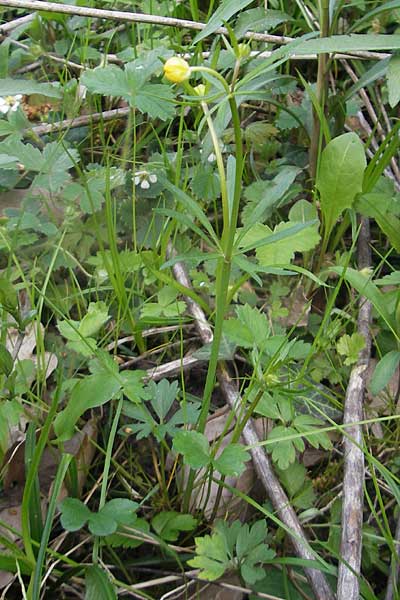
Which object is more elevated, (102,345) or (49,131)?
(49,131)

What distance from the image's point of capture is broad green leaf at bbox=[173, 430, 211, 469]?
1.08 m

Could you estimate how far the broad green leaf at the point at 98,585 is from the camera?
103 centimetres

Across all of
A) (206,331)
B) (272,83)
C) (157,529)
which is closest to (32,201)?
(206,331)

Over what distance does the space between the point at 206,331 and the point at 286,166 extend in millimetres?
554

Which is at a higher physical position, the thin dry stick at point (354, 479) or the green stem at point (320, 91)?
the green stem at point (320, 91)

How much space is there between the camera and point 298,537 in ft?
3.56

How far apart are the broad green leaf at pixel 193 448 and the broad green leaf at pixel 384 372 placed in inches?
15.1

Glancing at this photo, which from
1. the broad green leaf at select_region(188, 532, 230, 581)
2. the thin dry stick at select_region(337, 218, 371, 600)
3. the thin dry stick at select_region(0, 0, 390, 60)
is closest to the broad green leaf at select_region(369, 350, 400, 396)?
the thin dry stick at select_region(337, 218, 371, 600)

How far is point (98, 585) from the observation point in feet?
3.45

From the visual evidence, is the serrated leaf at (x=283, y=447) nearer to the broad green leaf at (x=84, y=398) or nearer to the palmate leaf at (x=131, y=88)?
the broad green leaf at (x=84, y=398)

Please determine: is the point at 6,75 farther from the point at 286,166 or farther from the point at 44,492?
the point at 44,492

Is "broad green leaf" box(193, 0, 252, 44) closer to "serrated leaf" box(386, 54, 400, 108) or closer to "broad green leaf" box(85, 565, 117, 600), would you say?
"serrated leaf" box(386, 54, 400, 108)

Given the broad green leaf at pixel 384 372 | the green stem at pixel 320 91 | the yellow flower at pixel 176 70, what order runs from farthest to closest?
the green stem at pixel 320 91 → the broad green leaf at pixel 384 372 → the yellow flower at pixel 176 70

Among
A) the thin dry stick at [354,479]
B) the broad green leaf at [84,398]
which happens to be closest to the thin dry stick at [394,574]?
the thin dry stick at [354,479]
